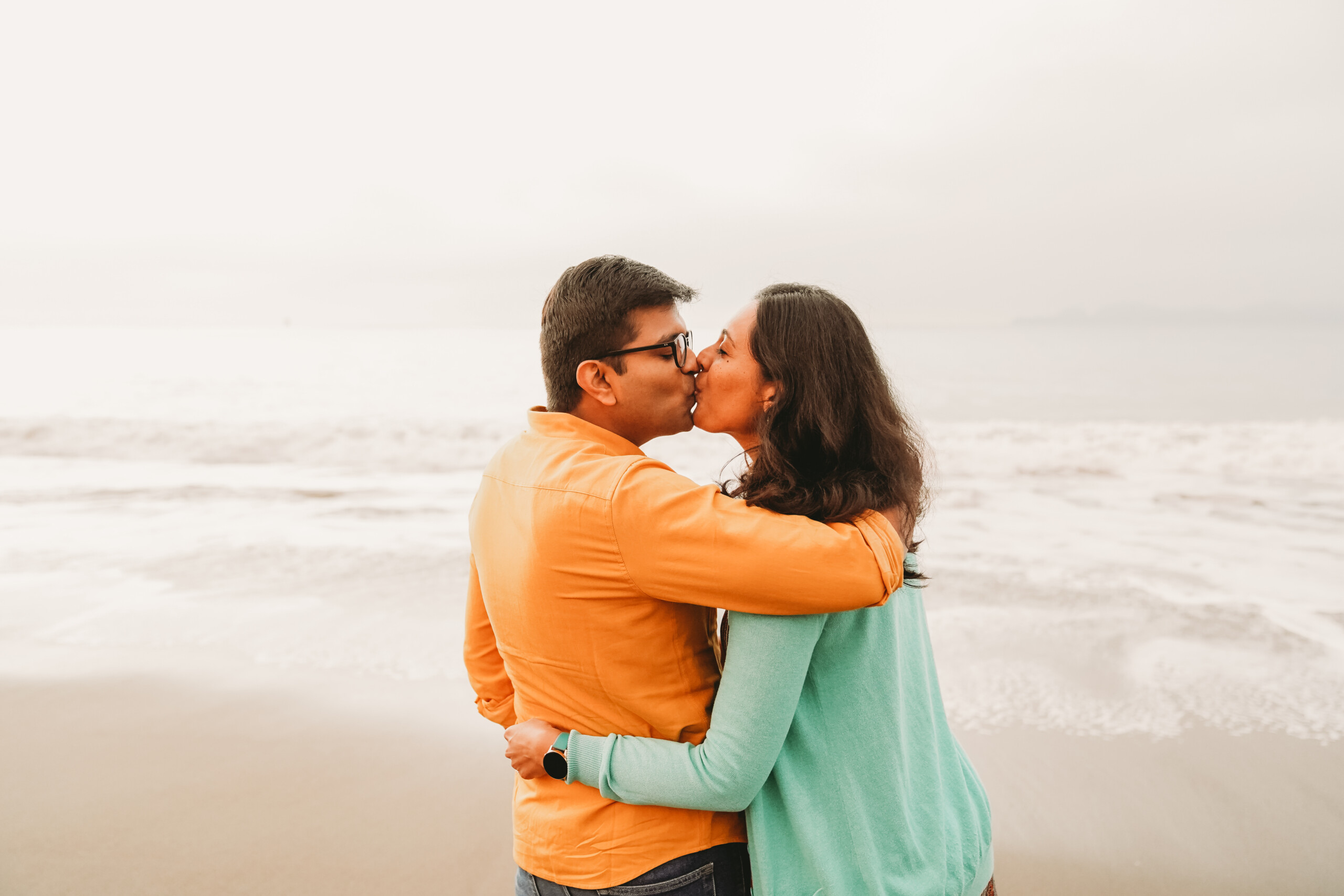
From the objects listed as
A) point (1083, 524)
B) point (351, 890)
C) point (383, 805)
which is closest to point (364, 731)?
point (383, 805)

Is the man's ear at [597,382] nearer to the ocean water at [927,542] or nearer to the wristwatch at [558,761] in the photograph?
the wristwatch at [558,761]

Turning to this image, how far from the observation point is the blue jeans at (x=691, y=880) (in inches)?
60.7

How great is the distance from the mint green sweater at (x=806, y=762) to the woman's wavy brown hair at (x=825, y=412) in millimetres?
254

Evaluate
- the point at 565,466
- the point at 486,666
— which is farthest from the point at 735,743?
the point at 486,666

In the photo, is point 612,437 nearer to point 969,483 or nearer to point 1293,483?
point 969,483

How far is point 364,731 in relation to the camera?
4453mm

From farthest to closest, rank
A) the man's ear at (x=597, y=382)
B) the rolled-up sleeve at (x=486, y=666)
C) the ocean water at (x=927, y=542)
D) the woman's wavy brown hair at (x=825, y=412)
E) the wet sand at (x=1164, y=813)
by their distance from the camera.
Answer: the ocean water at (x=927, y=542)
the wet sand at (x=1164, y=813)
the rolled-up sleeve at (x=486, y=666)
the man's ear at (x=597, y=382)
the woman's wavy brown hair at (x=825, y=412)

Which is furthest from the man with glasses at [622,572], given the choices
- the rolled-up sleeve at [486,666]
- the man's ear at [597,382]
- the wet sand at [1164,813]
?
the wet sand at [1164,813]

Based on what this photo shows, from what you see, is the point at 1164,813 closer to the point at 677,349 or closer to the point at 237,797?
the point at 677,349

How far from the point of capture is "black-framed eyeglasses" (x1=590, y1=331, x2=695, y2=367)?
1.78m

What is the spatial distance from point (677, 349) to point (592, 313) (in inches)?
7.9

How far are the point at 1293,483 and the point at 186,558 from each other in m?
Answer: 15.0

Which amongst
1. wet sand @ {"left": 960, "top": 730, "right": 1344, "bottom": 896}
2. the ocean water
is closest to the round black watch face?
the ocean water

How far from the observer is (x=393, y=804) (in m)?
3.83
